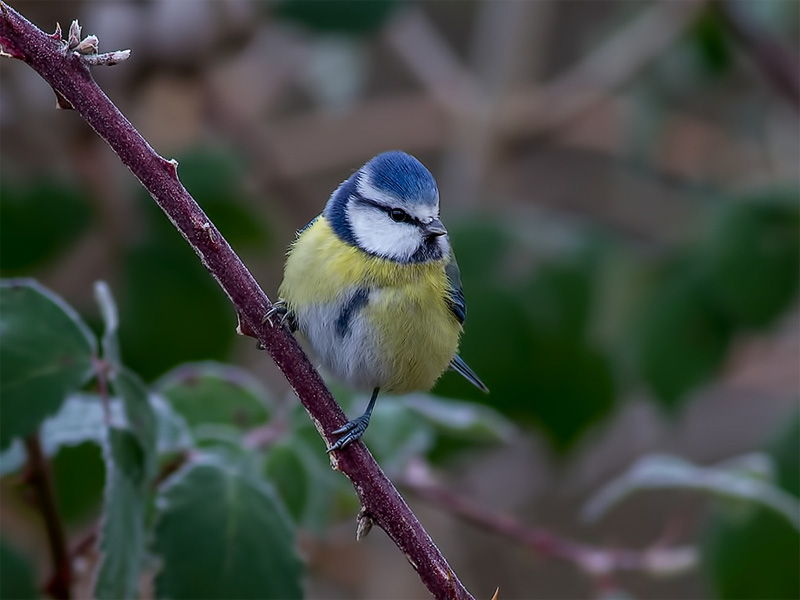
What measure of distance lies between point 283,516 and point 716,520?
1.56ft

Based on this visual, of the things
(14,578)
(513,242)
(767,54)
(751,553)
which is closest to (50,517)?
(14,578)

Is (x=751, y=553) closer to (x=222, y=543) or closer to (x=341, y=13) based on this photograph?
(x=222, y=543)

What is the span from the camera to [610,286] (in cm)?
171


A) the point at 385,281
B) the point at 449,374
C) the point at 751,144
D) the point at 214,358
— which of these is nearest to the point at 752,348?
the point at 751,144

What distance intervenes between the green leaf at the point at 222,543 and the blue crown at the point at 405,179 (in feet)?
1.47

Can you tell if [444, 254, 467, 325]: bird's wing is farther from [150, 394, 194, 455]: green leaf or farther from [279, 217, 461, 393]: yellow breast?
[150, 394, 194, 455]: green leaf

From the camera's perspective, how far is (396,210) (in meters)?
1.13

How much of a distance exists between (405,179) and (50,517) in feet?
1.69

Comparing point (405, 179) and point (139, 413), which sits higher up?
point (405, 179)

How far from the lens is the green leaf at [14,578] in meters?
0.81

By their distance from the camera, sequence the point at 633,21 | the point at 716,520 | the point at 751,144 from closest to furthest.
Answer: the point at 716,520 → the point at 633,21 → the point at 751,144

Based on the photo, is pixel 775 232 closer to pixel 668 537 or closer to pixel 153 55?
pixel 668 537

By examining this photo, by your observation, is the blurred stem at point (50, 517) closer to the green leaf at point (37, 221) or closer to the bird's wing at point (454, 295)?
the bird's wing at point (454, 295)

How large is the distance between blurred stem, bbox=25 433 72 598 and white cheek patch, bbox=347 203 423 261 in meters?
0.39
